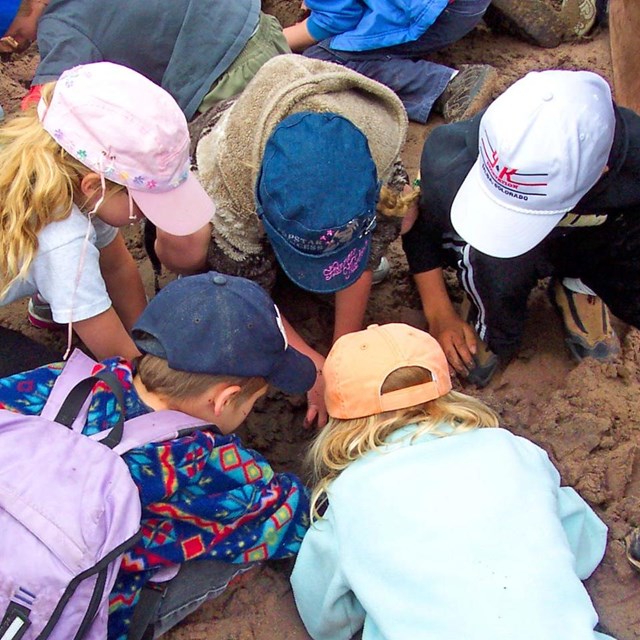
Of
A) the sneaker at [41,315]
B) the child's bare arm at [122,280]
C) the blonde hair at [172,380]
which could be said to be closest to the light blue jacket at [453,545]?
the blonde hair at [172,380]

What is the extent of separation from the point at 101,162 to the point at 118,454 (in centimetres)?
51

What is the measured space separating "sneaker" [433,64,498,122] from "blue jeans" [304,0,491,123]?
4 centimetres

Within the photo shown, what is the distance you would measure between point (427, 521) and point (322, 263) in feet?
1.75

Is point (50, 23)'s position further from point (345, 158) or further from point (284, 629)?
point (284, 629)

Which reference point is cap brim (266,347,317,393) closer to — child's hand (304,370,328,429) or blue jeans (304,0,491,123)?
child's hand (304,370,328,429)

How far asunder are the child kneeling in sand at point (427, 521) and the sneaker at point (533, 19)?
199cm

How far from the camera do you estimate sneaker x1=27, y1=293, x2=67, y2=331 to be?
187 centimetres

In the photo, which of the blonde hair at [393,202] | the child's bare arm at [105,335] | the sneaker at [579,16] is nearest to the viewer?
the child's bare arm at [105,335]

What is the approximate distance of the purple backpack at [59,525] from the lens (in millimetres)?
1021

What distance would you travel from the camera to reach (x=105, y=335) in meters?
1.51

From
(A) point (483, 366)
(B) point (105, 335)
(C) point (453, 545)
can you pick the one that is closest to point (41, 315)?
(B) point (105, 335)

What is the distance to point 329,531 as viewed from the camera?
1.27 m

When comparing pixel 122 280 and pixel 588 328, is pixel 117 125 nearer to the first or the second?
pixel 122 280

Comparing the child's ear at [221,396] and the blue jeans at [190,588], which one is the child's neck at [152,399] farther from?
the blue jeans at [190,588]
